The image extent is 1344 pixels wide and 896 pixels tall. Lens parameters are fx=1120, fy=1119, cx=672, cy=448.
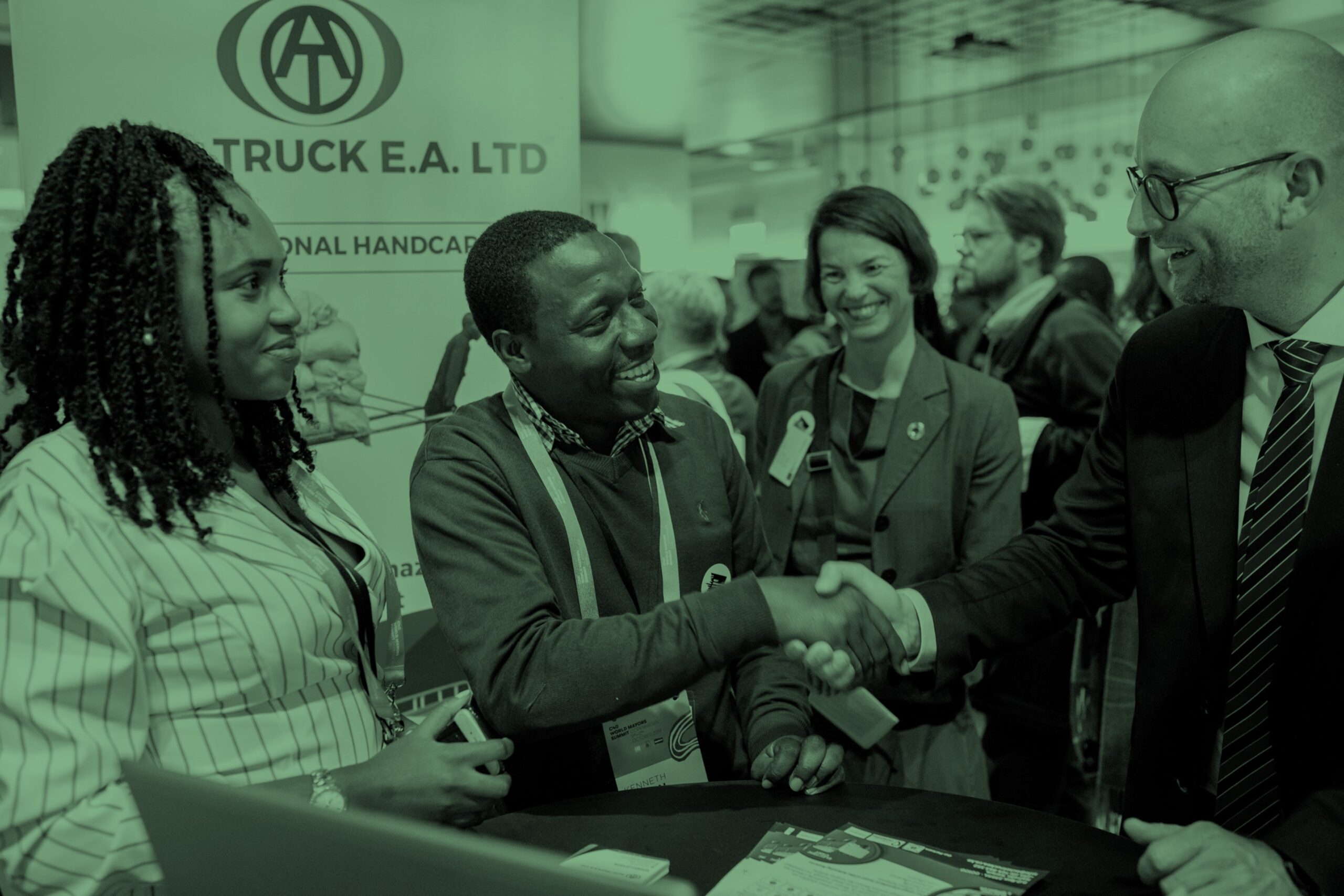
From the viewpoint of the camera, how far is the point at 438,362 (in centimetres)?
317

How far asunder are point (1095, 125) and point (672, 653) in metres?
11.4

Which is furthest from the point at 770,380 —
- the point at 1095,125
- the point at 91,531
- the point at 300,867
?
the point at 1095,125

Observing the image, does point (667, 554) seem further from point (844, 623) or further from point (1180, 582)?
point (1180, 582)

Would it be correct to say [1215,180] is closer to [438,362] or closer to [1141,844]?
[1141,844]

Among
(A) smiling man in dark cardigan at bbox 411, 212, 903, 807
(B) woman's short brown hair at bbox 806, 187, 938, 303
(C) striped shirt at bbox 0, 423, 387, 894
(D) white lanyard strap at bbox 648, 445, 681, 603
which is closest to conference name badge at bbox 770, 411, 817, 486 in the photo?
(B) woman's short brown hair at bbox 806, 187, 938, 303

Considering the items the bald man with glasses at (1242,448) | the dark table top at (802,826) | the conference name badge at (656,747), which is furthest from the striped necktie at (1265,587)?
the conference name badge at (656,747)

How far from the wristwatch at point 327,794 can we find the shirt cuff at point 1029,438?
8.53 ft

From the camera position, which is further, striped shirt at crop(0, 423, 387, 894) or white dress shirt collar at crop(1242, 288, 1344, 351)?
white dress shirt collar at crop(1242, 288, 1344, 351)

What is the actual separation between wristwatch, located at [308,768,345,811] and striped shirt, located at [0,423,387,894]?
75mm

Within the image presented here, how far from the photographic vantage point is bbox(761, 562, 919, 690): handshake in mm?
1875

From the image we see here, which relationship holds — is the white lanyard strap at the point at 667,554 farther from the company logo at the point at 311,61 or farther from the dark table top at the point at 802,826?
the company logo at the point at 311,61

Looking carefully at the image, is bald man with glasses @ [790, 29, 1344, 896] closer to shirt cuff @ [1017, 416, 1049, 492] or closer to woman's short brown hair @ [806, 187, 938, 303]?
woman's short brown hair @ [806, 187, 938, 303]

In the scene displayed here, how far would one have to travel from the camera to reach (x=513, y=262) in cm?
215

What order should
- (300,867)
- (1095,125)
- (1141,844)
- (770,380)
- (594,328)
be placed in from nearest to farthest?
(300,867) → (1141,844) → (594,328) → (770,380) → (1095,125)
